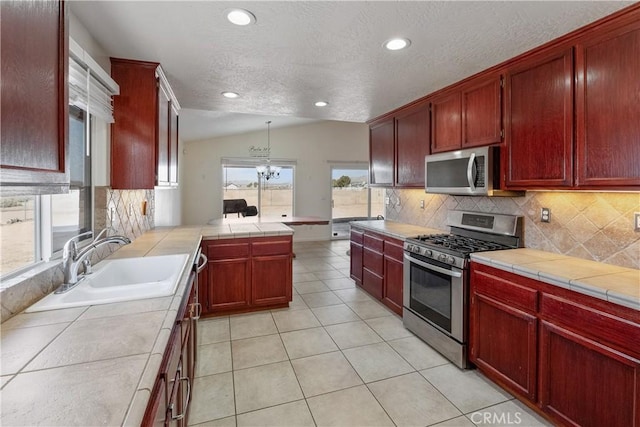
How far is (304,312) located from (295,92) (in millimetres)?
2367

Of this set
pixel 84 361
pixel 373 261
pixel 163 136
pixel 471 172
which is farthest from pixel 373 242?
pixel 84 361

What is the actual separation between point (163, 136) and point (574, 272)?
321cm

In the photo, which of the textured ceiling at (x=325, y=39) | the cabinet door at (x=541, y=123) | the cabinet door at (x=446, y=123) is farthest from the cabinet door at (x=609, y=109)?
the cabinet door at (x=446, y=123)

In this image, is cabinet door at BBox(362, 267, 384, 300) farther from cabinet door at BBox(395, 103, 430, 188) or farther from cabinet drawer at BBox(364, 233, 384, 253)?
cabinet door at BBox(395, 103, 430, 188)

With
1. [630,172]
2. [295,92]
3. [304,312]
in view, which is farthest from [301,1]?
[304,312]

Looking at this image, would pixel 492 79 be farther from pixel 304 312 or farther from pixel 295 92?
pixel 304 312

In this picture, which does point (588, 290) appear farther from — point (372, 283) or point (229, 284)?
point (229, 284)

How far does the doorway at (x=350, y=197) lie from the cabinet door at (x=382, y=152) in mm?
3807

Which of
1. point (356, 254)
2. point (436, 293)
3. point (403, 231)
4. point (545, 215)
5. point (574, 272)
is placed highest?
point (545, 215)

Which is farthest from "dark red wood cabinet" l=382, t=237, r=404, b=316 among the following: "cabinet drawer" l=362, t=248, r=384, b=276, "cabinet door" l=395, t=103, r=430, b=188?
"cabinet door" l=395, t=103, r=430, b=188

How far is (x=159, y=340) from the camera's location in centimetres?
101

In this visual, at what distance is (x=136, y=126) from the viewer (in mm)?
2430

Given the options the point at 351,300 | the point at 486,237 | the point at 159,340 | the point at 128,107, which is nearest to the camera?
the point at 159,340

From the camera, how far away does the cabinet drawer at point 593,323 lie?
4.66 feet
